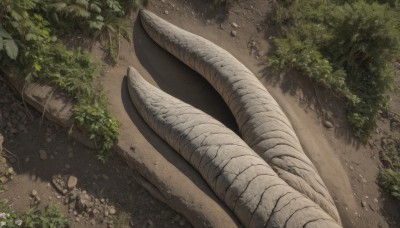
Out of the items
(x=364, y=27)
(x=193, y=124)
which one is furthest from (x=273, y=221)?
(x=364, y=27)

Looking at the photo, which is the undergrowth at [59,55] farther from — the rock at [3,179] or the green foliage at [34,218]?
the rock at [3,179]

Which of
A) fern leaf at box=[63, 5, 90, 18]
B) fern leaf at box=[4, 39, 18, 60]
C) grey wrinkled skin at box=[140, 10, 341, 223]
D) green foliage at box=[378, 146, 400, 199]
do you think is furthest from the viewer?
green foliage at box=[378, 146, 400, 199]

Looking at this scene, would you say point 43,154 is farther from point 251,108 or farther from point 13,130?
point 251,108

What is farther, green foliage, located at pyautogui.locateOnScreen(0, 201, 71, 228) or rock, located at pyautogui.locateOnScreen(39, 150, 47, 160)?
rock, located at pyautogui.locateOnScreen(39, 150, 47, 160)

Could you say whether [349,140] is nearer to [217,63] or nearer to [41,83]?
[217,63]

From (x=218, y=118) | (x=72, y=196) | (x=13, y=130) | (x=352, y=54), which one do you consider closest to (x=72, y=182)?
(x=72, y=196)

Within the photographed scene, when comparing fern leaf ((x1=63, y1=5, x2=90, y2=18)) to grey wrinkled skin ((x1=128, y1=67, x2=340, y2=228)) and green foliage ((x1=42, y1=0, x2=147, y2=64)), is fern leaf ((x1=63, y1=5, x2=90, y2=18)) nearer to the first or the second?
green foliage ((x1=42, y1=0, x2=147, y2=64))

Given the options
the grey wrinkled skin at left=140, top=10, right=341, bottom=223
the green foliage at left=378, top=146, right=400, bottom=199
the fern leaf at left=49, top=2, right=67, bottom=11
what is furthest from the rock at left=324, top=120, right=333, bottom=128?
the fern leaf at left=49, top=2, right=67, bottom=11
